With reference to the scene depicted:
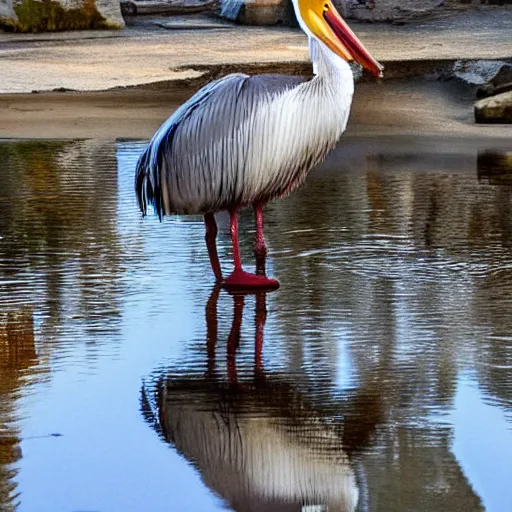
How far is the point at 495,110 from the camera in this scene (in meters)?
10.7

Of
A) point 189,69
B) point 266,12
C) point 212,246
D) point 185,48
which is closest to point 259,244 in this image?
point 212,246

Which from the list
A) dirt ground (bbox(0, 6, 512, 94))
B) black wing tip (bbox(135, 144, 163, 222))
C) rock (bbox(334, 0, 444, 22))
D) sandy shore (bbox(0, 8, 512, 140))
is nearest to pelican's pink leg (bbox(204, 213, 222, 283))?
black wing tip (bbox(135, 144, 163, 222))

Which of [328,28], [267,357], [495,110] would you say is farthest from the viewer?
[495,110]

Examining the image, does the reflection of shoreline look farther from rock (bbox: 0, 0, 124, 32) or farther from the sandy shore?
rock (bbox: 0, 0, 124, 32)

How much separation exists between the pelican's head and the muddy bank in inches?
160

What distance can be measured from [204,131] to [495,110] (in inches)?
208

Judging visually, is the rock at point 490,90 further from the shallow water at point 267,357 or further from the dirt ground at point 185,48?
the shallow water at point 267,357

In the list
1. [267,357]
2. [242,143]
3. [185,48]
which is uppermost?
[242,143]

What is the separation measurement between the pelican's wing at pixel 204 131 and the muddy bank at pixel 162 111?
4454 mm

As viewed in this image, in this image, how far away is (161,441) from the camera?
3.95 meters

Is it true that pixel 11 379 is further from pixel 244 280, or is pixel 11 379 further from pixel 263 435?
pixel 244 280

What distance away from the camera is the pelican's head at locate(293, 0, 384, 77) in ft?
20.0

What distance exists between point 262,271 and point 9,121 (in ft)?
17.4

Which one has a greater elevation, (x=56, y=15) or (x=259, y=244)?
(x=56, y=15)
